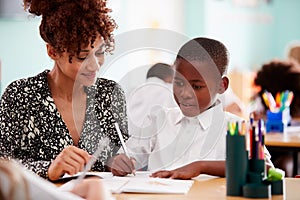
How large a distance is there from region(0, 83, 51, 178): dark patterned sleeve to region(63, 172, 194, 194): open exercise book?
0.76 ft

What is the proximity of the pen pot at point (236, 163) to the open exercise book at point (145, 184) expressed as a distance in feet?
0.43

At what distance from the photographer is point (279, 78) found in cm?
408

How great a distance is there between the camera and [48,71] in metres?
2.27

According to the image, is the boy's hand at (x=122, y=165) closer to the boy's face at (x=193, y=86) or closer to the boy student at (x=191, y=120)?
the boy student at (x=191, y=120)

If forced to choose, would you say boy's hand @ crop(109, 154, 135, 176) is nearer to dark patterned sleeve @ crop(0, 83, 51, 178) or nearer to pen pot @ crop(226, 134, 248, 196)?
dark patterned sleeve @ crop(0, 83, 51, 178)

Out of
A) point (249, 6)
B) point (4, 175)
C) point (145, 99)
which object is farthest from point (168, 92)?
point (249, 6)

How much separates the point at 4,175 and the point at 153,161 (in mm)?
1129

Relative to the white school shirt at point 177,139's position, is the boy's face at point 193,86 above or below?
above

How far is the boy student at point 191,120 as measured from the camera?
85.9 inches

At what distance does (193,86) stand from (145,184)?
0.45 meters

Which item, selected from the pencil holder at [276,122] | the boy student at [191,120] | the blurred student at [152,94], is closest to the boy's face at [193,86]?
the boy student at [191,120]

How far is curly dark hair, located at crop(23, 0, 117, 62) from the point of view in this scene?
7.08 feet

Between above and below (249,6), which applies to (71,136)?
below

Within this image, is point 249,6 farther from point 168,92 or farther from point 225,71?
point 225,71
